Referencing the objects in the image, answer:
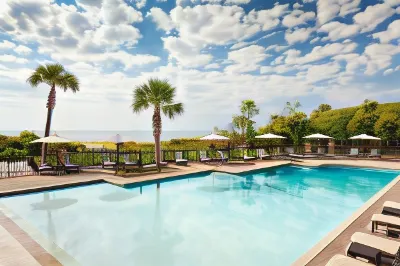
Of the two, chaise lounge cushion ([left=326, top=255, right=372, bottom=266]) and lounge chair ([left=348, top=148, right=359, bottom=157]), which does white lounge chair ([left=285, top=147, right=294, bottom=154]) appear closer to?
lounge chair ([left=348, top=148, right=359, bottom=157])

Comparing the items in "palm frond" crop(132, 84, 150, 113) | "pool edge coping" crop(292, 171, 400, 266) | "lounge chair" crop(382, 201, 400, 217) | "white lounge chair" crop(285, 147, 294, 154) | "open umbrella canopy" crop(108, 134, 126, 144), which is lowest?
"pool edge coping" crop(292, 171, 400, 266)

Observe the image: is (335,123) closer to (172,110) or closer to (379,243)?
(172,110)

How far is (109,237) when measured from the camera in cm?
660

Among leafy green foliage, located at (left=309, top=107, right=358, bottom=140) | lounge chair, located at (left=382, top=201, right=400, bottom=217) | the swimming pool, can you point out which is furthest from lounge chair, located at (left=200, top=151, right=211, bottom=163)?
leafy green foliage, located at (left=309, top=107, right=358, bottom=140)

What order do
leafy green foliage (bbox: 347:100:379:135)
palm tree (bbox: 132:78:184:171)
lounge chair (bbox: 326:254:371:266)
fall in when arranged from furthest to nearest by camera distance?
leafy green foliage (bbox: 347:100:379:135) < palm tree (bbox: 132:78:184:171) < lounge chair (bbox: 326:254:371:266)

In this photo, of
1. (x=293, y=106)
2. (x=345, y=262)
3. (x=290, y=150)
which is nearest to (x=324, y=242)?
(x=345, y=262)

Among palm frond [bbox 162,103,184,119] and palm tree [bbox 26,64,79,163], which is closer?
palm tree [bbox 26,64,79,163]

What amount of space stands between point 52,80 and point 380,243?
1675 centimetres

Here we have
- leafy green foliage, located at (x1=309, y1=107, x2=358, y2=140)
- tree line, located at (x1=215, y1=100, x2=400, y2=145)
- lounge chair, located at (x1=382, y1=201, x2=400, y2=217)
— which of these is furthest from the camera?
leafy green foliage, located at (x1=309, y1=107, x2=358, y2=140)

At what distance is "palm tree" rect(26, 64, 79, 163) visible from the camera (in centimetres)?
1496

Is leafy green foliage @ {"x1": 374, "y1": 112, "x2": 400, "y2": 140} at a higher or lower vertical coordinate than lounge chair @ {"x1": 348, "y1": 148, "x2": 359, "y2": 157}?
higher

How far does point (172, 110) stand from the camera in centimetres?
1566

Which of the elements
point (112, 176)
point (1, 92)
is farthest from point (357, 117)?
point (1, 92)

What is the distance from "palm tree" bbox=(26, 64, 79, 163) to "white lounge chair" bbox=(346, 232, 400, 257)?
15.9 meters
